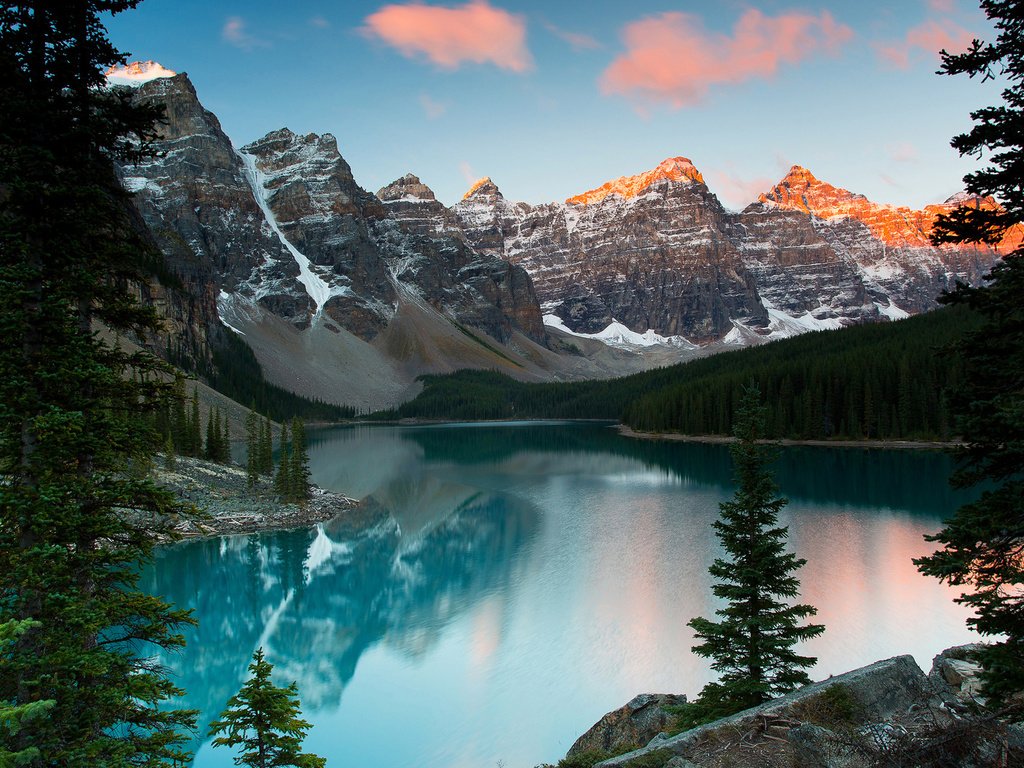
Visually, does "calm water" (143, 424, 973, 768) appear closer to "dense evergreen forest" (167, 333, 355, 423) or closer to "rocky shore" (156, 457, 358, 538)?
"rocky shore" (156, 457, 358, 538)

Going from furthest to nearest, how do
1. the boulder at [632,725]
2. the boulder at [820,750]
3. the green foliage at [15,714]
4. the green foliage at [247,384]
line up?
the green foliage at [247,384] < the boulder at [632,725] < the boulder at [820,750] < the green foliage at [15,714]

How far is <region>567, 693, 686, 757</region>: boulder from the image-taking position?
50.5 ft

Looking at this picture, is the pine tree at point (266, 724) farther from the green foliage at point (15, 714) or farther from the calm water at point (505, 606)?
the calm water at point (505, 606)

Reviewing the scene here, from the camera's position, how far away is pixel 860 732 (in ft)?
28.6

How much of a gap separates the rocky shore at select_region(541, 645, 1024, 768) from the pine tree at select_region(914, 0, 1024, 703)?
0.93 m

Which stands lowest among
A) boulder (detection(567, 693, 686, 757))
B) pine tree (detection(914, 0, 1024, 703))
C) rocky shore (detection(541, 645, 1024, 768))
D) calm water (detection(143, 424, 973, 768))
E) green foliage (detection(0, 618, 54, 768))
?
calm water (detection(143, 424, 973, 768))

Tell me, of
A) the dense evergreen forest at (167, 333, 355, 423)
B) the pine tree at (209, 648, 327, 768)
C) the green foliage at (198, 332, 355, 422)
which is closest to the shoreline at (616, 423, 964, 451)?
the pine tree at (209, 648, 327, 768)

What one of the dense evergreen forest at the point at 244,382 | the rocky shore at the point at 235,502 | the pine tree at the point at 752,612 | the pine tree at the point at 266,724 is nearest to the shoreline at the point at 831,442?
the rocky shore at the point at 235,502

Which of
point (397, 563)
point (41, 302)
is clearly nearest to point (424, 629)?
point (397, 563)

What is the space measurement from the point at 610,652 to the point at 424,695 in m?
7.44

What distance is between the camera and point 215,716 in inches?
838

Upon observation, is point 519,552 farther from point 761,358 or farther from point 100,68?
point 761,358

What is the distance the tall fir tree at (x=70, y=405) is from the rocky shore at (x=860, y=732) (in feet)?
23.8

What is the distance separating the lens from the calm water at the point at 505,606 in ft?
70.6
